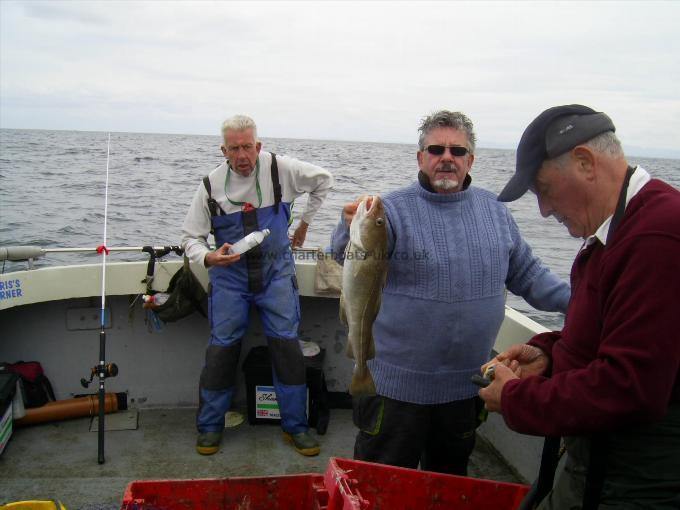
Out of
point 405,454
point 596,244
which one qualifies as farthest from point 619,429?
point 405,454

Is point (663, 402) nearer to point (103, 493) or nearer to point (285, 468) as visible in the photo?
point (285, 468)

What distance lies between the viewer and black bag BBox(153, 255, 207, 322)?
187 inches

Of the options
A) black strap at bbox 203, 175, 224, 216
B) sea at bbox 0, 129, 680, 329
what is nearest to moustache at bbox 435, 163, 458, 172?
black strap at bbox 203, 175, 224, 216

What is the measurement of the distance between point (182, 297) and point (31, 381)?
1.44 meters

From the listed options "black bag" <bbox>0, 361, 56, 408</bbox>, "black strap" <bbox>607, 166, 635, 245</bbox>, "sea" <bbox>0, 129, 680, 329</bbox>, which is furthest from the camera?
"sea" <bbox>0, 129, 680, 329</bbox>

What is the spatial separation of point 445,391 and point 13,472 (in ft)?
10.6

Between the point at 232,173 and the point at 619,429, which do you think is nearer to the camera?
the point at 619,429

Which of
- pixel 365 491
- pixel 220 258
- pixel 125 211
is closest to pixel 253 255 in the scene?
pixel 220 258

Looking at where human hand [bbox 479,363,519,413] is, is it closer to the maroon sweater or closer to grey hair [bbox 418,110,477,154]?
the maroon sweater

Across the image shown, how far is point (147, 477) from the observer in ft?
14.0

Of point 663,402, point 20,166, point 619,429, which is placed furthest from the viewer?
point 20,166

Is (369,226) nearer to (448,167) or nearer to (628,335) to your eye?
(448,167)

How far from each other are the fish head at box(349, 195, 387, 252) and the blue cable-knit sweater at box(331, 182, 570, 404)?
0.23 metres

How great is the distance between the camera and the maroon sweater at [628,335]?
1.57 metres
